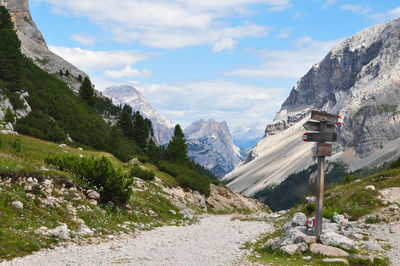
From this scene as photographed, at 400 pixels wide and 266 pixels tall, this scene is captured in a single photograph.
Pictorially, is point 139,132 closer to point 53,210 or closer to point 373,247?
point 53,210

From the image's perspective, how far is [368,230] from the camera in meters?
19.7

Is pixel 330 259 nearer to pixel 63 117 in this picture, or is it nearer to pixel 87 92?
pixel 63 117

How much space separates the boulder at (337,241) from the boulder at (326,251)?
79 cm

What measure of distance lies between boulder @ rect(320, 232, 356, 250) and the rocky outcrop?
135183mm

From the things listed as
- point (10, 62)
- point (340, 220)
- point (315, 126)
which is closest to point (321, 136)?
point (315, 126)

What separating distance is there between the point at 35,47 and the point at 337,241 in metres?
180

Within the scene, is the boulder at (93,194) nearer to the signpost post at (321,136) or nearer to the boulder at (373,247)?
the signpost post at (321,136)

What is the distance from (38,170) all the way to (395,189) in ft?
88.7

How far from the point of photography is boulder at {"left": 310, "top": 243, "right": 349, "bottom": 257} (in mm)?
13538

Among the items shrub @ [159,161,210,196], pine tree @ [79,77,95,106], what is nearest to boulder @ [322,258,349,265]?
shrub @ [159,161,210,196]

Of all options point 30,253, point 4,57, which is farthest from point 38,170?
point 4,57

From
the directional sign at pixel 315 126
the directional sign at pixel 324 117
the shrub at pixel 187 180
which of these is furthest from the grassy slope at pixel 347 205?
the shrub at pixel 187 180

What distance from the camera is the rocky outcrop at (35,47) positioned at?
14275 centimetres

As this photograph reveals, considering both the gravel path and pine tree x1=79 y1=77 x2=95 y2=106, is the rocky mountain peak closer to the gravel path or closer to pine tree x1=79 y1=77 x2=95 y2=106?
pine tree x1=79 y1=77 x2=95 y2=106
